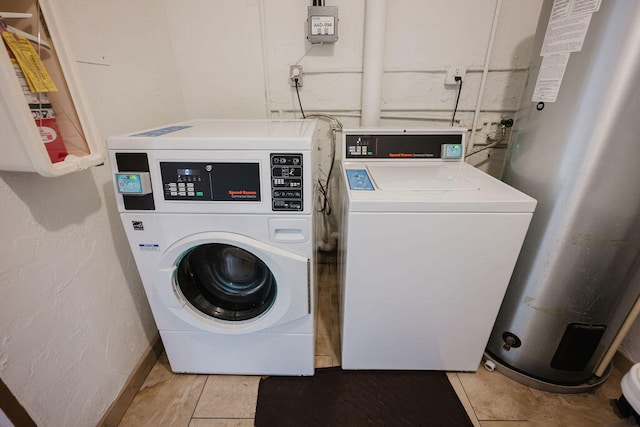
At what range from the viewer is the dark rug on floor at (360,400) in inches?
41.6

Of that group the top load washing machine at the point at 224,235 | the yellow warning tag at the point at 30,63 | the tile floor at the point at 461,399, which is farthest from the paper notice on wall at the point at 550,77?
the yellow warning tag at the point at 30,63

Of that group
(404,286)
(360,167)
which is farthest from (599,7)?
(404,286)

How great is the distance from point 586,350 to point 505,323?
281 mm

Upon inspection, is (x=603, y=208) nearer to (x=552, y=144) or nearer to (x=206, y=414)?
(x=552, y=144)

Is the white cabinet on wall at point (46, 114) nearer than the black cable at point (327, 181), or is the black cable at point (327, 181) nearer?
the white cabinet on wall at point (46, 114)

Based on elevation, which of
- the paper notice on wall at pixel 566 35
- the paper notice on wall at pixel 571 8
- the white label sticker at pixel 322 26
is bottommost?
the paper notice on wall at pixel 566 35

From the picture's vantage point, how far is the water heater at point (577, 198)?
805 mm

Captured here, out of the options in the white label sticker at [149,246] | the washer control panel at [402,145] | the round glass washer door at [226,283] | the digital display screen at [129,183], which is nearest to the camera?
the digital display screen at [129,183]

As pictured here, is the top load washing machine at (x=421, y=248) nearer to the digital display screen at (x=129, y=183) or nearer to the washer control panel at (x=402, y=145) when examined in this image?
the washer control panel at (x=402, y=145)

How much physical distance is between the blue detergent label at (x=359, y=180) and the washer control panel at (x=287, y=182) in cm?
22

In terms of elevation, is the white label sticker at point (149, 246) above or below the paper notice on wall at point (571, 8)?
below

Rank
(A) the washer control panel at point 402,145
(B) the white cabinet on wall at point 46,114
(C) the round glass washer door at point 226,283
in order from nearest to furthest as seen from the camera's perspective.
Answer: (B) the white cabinet on wall at point 46,114, (C) the round glass washer door at point 226,283, (A) the washer control panel at point 402,145

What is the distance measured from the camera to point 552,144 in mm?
942

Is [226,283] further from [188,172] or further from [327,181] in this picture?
[327,181]
